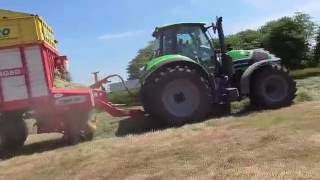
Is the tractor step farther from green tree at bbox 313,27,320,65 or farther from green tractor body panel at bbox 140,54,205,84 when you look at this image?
green tree at bbox 313,27,320,65

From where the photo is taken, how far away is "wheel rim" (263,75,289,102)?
557 inches

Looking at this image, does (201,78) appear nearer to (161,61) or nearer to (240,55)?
(161,61)

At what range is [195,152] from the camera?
909 centimetres

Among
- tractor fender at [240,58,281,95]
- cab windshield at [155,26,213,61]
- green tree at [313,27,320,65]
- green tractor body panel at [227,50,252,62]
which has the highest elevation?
cab windshield at [155,26,213,61]

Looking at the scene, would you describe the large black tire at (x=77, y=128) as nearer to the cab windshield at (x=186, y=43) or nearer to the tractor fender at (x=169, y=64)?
the tractor fender at (x=169, y=64)

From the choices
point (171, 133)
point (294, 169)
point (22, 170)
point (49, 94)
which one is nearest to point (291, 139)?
point (294, 169)

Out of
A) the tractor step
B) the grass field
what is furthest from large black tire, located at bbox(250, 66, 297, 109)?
the grass field

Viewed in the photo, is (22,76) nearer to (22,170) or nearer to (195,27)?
(22,170)

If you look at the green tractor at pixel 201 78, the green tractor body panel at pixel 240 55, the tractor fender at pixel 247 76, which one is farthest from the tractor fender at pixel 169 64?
the green tractor body panel at pixel 240 55

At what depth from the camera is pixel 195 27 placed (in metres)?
14.2

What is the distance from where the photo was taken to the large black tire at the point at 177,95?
512 inches

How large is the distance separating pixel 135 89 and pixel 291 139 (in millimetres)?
6844

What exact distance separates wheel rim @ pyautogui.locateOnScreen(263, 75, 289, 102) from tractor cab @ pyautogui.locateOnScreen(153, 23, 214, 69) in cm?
144

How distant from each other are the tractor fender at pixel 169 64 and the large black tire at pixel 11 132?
9.42 feet
